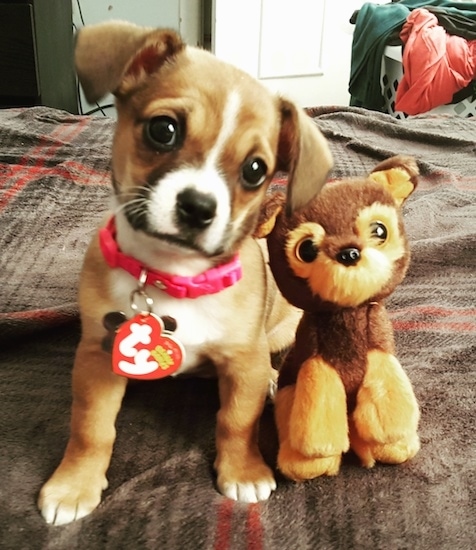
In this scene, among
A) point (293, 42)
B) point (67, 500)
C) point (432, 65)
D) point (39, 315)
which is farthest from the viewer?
point (293, 42)

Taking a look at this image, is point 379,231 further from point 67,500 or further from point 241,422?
point 67,500

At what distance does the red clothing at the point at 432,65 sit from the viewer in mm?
3879

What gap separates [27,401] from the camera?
119 centimetres

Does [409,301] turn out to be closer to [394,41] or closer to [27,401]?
[27,401]

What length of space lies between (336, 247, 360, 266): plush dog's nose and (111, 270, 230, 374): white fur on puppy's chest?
0.71 ft

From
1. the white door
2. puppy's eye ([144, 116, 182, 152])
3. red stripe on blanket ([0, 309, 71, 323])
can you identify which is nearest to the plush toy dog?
puppy's eye ([144, 116, 182, 152])

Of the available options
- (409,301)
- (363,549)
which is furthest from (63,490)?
(409,301)

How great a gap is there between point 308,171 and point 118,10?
403 centimetres

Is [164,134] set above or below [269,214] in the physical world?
above

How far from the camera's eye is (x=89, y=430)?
102cm

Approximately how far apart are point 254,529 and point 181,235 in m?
0.45

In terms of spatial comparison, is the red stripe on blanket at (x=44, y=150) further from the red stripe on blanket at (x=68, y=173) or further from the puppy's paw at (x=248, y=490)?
the puppy's paw at (x=248, y=490)

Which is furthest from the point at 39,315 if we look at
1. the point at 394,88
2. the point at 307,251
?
the point at 394,88

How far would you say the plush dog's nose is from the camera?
93 centimetres
